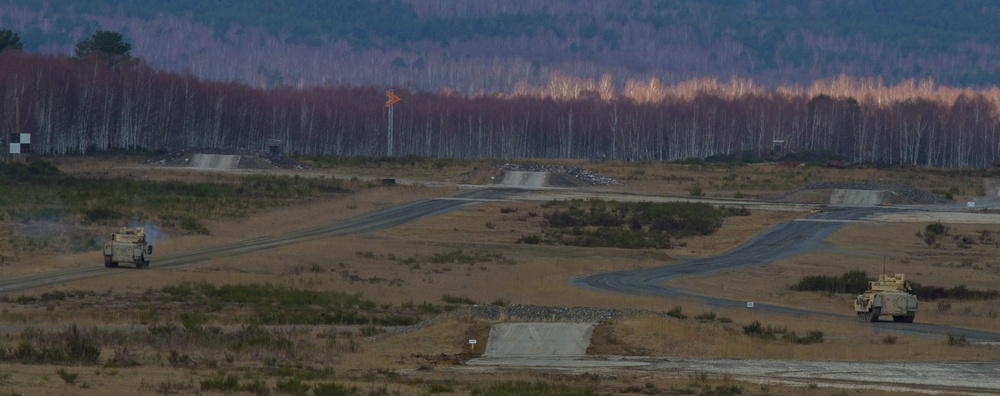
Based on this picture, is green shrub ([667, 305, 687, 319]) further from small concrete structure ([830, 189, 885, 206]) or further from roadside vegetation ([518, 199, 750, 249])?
small concrete structure ([830, 189, 885, 206])

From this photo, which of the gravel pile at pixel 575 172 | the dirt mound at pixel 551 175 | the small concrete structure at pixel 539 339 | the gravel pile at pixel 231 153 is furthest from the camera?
the gravel pile at pixel 231 153

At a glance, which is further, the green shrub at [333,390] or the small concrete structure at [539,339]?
the small concrete structure at [539,339]

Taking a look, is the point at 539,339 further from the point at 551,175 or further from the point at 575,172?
the point at 575,172

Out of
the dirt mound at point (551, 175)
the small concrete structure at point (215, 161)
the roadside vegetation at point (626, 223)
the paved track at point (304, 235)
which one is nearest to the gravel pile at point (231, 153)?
the small concrete structure at point (215, 161)

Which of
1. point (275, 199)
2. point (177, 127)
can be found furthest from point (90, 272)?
point (177, 127)

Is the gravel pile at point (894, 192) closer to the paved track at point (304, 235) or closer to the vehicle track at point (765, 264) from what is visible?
the vehicle track at point (765, 264)

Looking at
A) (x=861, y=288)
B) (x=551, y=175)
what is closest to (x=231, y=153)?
(x=551, y=175)

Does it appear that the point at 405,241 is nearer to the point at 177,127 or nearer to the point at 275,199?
the point at 275,199
